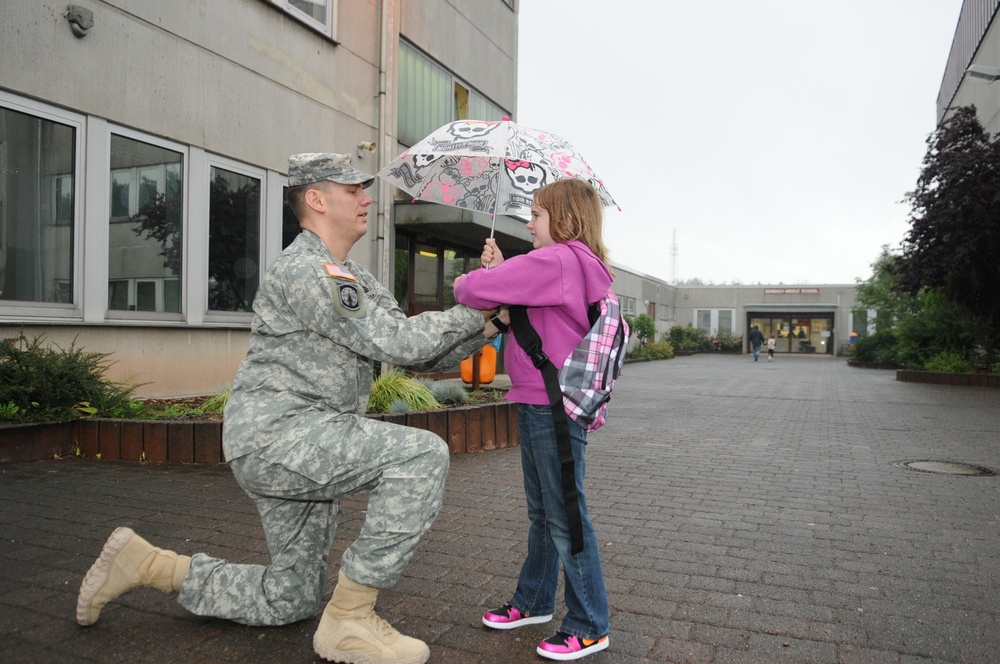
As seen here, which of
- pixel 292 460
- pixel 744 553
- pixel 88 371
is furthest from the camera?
pixel 88 371

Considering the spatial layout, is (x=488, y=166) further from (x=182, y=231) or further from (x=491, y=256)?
(x=182, y=231)

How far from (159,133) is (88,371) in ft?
10.4

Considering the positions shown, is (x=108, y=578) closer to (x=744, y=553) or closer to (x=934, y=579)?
(x=744, y=553)

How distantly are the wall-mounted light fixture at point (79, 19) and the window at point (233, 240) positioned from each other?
91.7 inches

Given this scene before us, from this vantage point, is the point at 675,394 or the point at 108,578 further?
the point at 675,394

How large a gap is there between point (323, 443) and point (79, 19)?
6.94 meters

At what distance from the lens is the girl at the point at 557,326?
2.79m

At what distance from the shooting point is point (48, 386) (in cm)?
661

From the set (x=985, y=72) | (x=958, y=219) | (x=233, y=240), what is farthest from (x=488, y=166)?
(x=958, y=219)

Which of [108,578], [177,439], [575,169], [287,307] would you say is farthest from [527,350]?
[177,439]

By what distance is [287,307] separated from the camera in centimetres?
285

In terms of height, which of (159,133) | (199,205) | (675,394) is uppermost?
(159,133)

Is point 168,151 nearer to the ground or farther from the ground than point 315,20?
nearer to the ground

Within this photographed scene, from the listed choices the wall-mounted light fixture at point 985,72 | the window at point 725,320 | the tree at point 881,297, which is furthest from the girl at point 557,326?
the window at point 725,320
